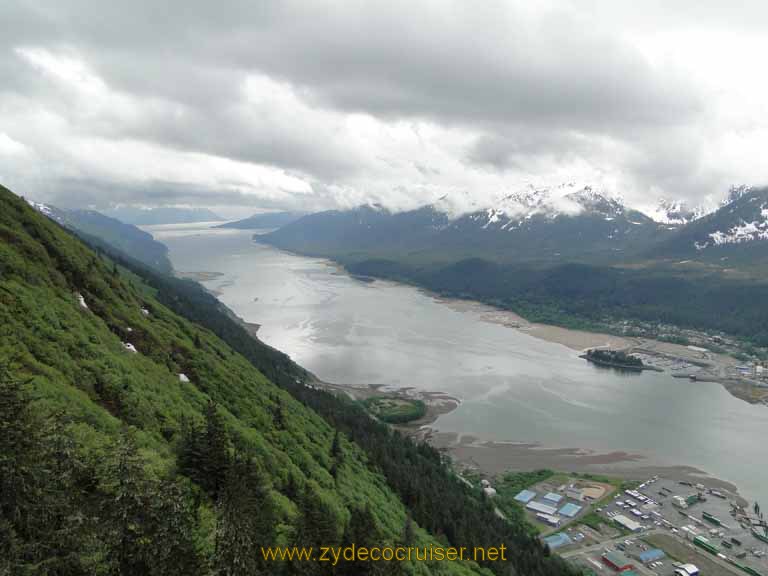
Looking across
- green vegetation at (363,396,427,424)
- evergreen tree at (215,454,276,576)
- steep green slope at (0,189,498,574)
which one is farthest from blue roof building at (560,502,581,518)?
evergreen tree at (215,454,276,576)

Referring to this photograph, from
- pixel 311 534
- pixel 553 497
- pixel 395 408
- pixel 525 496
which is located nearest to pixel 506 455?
pixel 525 496

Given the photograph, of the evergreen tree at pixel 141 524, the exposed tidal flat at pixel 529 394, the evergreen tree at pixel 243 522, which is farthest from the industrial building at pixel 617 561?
the evergreen tree at pixel 141 524

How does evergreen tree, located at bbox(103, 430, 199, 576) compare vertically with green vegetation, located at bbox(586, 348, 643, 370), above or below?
above

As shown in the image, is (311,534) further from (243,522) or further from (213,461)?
(213,461)

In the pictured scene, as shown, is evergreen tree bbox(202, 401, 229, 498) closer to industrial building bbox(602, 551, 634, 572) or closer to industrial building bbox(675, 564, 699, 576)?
industrial building bbox(602, 551, 634, 572)

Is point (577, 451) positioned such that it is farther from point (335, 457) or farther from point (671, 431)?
point (335, 457)

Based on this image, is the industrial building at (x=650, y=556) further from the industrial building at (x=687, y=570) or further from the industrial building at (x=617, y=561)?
the industrial building at (x=687, y=570)

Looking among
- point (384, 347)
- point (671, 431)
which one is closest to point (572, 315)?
point (384, 347)
